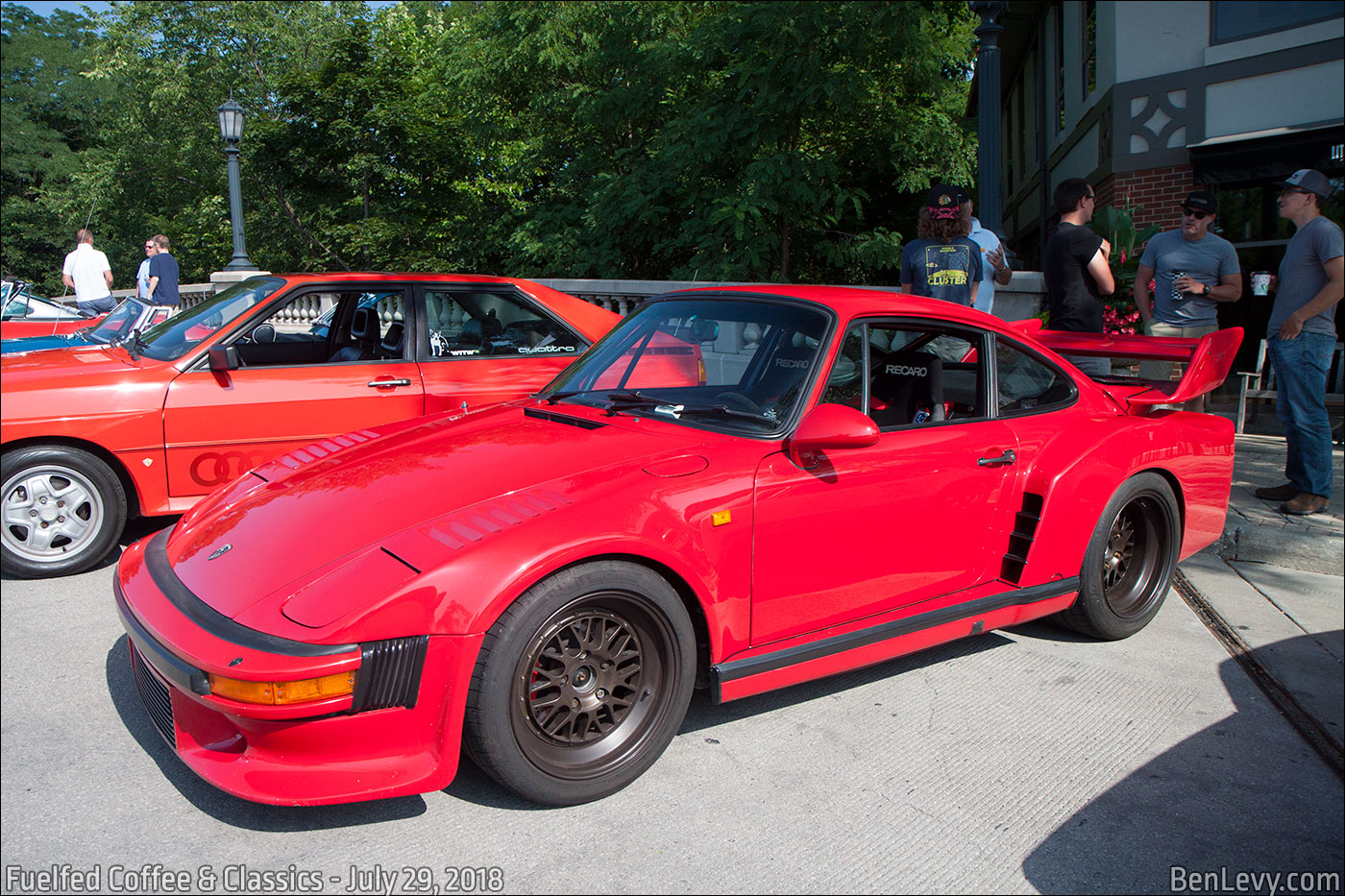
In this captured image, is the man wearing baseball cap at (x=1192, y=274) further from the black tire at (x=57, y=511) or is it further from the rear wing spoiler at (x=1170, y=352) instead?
the black tire at (x=57, y=511)

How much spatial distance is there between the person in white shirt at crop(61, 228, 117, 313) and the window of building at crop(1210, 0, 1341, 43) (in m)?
13.9

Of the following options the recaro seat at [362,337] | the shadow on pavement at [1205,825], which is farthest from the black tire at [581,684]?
the recaro seat at [362,337]

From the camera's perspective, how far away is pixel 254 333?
217 inches

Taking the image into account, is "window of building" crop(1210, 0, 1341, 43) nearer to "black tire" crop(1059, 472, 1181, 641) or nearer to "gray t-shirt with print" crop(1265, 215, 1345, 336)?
"gray t-shirt with print" crop(1265, 215, 1345, 336)

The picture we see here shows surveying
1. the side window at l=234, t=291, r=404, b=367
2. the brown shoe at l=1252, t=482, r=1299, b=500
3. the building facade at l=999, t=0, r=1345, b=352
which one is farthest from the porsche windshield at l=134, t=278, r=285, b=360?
the building facade at l=999, t=0, r=1345, b=352

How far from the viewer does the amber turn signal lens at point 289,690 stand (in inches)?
91.0

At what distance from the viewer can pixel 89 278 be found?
41.8 ft

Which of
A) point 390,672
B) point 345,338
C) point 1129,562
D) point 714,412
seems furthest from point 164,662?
point 1129,562

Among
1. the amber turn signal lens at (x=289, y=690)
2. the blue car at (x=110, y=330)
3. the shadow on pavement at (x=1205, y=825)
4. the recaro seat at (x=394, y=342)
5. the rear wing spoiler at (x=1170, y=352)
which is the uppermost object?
the blue car at (x=110, y=330)

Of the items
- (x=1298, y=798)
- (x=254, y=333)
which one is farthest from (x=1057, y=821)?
(x=254, y=333)

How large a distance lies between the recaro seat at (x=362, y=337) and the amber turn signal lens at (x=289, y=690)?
3.55 metres

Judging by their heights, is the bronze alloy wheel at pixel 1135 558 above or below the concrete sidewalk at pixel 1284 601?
above

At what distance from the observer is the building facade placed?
10.2 meters

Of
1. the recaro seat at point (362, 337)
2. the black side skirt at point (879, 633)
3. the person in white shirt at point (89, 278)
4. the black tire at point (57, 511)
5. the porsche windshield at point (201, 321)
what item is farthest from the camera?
the person in white shirt at point (89, 278)
